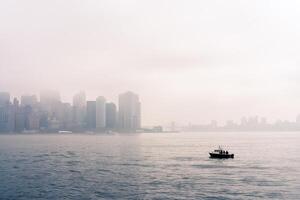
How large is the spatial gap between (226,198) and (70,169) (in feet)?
210

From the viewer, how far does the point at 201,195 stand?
84188 mm

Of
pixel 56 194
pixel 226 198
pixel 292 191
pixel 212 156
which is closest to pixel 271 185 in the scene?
pixel 292 191

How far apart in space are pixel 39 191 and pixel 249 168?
2864 inches

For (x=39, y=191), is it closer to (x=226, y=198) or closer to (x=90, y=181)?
(x=90, y=181)

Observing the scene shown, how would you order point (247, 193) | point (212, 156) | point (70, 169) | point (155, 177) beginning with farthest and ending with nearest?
point (212, 156)
point (70, 169)
point (155, 177)
point (247, 193)

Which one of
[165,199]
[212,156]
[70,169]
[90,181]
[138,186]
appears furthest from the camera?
[212,156]

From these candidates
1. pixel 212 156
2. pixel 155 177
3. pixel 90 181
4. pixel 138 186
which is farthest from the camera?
pixel 212 156

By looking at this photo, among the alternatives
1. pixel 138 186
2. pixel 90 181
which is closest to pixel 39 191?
pixel 90 181

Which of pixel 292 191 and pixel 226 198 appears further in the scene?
pixel 292 191

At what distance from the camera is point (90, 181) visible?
103312 mm

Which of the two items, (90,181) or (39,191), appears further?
(90,181)

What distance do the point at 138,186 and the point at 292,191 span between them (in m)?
35.2

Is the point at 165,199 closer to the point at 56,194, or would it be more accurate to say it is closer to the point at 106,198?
the point at 106,198

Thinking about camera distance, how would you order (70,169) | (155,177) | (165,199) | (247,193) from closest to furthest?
(165,199)
(247,193)
(155,177)
(70,169)
